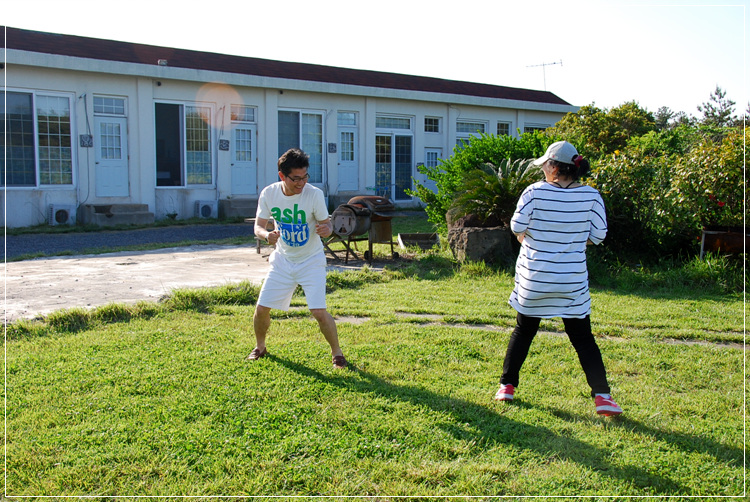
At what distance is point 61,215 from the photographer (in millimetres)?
16172

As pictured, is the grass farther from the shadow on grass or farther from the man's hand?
the man's hand

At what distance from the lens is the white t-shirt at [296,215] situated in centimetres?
493

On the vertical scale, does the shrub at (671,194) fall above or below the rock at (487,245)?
above

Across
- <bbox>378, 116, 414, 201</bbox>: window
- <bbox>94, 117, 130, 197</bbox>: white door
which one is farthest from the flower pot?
<bbox>378, 116, 414, 201</bbox>: window

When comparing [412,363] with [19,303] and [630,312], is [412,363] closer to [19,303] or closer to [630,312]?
[630,312]

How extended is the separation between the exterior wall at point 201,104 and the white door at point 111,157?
0.43ft

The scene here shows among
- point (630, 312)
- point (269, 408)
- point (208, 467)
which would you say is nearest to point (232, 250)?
point (630, 312)

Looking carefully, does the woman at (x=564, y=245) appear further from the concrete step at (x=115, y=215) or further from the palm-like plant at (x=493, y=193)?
the concrete step at (x=115, y=215)

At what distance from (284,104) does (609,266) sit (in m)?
13.7

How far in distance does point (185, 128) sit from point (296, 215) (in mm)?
14576

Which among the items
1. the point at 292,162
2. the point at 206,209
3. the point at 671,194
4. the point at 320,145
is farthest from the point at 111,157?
the point at 292,162

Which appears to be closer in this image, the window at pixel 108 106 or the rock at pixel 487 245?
the rock at pixel 487 245

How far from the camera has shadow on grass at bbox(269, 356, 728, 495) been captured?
10.7 ft

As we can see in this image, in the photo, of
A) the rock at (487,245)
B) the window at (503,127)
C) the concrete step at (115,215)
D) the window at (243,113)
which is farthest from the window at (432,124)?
the rock at (487,245)
